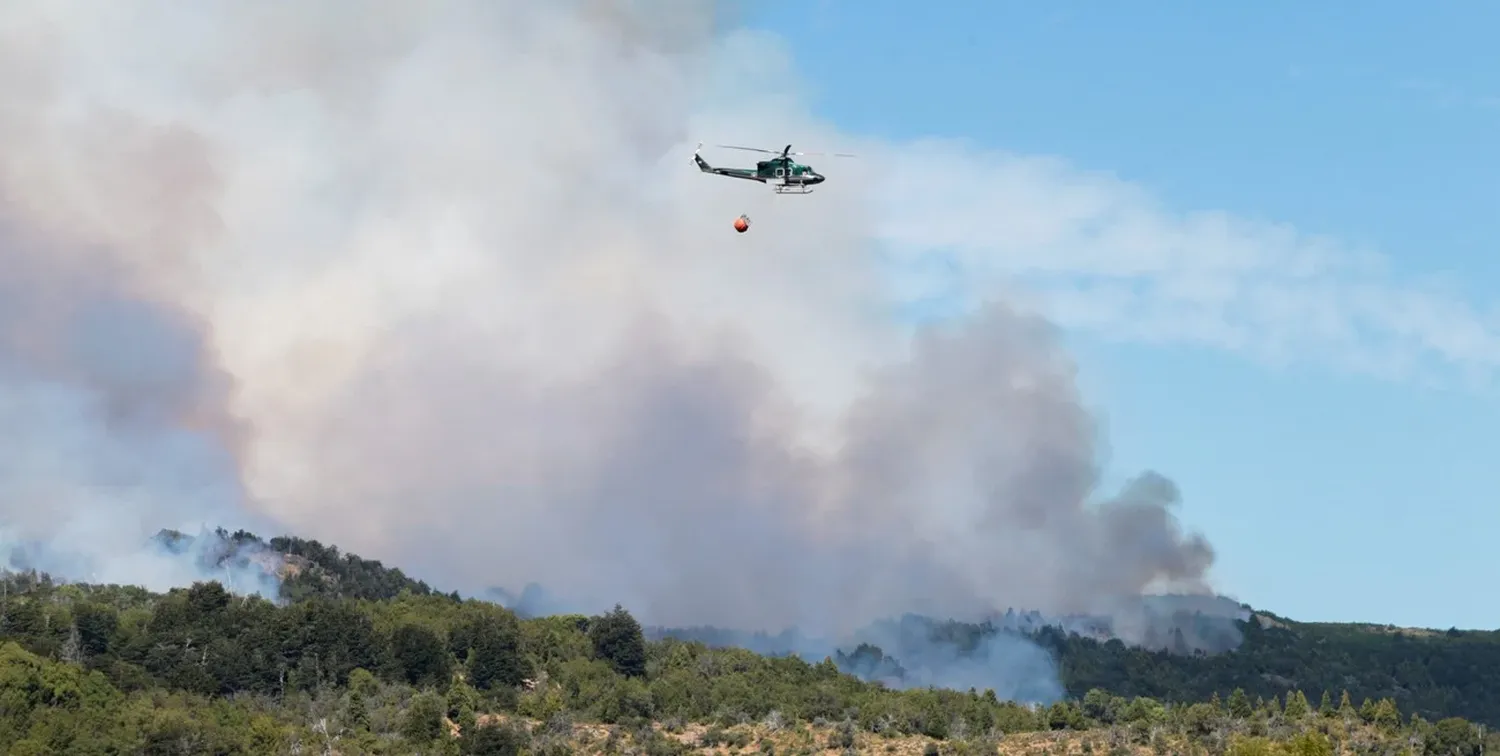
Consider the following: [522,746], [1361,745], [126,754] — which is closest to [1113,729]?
[1361,745]

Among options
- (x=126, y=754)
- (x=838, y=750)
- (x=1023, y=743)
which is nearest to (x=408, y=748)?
(x=126, y=754)

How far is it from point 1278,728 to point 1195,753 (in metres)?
17.1

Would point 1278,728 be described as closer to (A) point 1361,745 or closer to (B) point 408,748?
(A) point 1361,745

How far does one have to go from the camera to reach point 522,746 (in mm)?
199750

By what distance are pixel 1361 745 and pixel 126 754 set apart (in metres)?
113

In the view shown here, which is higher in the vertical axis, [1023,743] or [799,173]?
[799,173]

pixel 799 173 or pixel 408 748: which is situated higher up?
pixel 799 173

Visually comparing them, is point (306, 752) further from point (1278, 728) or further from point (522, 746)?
point (1278, 728)

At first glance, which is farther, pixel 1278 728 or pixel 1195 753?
pixel 1278 728

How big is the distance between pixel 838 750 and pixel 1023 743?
17524 millimetres

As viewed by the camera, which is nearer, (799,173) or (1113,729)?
(799,173)

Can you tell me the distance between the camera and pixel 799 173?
178125 millimetres

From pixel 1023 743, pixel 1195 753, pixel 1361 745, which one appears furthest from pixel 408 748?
pixel 1361 745

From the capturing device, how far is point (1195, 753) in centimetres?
18662
